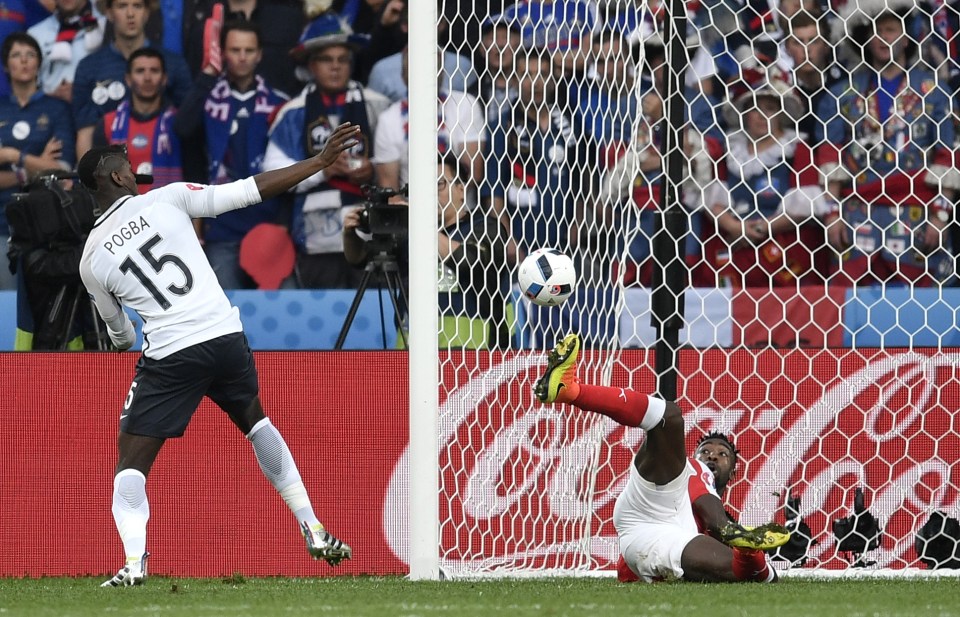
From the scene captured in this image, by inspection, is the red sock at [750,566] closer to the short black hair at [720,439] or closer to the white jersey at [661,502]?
the white jersey at [661,502]

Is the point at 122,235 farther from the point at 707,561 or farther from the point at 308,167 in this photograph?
the point at 707,561

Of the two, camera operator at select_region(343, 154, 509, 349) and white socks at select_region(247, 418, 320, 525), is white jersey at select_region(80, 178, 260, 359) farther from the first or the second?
camera operator at select_region(343, 154, 509, 349)

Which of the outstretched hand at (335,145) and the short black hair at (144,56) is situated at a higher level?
the short black hair at (144,56)

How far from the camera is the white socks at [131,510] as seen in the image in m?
5.35

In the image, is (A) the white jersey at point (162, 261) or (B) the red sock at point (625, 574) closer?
(A) the white jersey at point (162, 261)

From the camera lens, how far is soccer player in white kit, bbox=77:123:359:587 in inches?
213

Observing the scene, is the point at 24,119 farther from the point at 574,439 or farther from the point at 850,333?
the point at 850,333

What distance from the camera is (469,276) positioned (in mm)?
6551

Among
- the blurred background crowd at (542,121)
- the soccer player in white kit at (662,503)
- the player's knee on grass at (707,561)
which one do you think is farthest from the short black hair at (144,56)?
the player's knee on grass at (707,561)

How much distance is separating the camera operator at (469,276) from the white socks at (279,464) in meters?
0.99

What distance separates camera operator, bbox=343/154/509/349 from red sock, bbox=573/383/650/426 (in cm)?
112

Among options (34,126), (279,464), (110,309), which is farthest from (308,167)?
(34,126)

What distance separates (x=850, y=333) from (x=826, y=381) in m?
0.56

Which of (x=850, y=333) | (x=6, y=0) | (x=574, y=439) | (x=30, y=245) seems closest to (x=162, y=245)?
(x=574, y=439)
